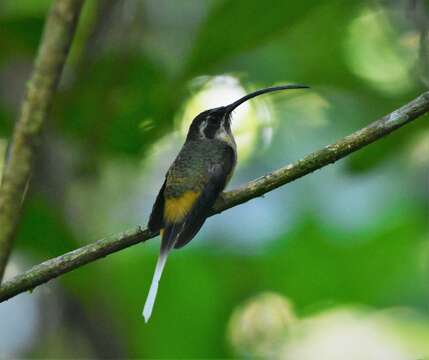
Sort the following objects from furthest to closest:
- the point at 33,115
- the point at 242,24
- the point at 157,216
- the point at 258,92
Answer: the point at 258,92 → the point at 157,216 → the point at 242,24 → the point at 33,115

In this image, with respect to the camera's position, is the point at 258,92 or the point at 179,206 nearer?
the point at 179,206

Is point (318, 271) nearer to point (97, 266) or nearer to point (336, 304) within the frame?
point (336, 304)

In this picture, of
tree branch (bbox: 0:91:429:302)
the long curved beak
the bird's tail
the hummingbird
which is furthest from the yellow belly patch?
the long curved beak

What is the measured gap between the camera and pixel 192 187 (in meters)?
A: 4.01

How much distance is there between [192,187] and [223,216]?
A: 2.20 meters

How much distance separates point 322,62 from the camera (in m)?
4.61

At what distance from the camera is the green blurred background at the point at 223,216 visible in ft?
12.4

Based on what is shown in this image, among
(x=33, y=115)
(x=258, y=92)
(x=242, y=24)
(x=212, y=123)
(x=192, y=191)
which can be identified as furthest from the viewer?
(x=212, y=123)

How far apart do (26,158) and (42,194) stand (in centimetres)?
239

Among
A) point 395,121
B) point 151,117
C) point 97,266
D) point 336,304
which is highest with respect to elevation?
point 151,117

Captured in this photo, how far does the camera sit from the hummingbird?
3.63 metres

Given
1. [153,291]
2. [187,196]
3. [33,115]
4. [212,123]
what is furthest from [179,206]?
[33,115]

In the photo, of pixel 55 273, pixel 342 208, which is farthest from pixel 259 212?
pixel 55 273

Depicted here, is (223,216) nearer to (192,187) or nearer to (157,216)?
(192,187)
